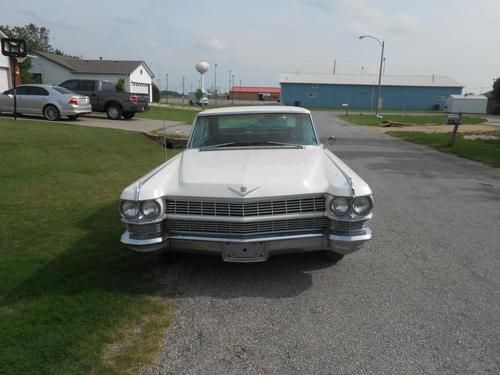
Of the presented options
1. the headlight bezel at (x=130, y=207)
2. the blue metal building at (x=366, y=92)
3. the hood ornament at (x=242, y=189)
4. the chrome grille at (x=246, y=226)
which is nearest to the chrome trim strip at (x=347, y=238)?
the chrome grille at (x=246, y=226)

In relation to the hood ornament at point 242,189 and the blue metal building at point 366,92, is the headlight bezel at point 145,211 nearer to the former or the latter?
the hood ornament at point 242,189

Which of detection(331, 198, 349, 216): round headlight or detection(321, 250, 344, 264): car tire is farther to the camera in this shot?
detection(321, 250, 344, 264): car tire

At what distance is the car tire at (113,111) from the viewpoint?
19578 mm

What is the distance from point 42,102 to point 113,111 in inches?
151

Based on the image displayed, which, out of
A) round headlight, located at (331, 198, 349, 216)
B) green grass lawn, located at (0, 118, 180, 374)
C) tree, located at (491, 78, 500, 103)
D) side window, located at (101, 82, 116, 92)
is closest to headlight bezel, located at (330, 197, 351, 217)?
round headlight, located at (331, 198, 349, 216)

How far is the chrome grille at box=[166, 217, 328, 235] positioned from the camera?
3533 mm

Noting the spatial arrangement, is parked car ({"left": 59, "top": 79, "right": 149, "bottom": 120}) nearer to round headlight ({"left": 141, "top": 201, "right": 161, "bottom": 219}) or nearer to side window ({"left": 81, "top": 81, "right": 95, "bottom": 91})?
side window ({"left": 81, "top": 81, "right": 95, "bottom": 91})

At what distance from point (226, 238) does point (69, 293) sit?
1447mm

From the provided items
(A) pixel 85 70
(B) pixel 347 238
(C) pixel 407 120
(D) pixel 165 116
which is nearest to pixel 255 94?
(A) pixel 85 70

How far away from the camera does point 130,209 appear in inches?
141

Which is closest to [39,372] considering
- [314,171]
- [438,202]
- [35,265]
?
[35,265]

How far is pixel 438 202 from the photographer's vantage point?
6.89m

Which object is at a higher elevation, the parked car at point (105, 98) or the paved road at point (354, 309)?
the parked car at point (105, 98)

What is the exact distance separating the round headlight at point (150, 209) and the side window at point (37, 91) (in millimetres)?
15043
